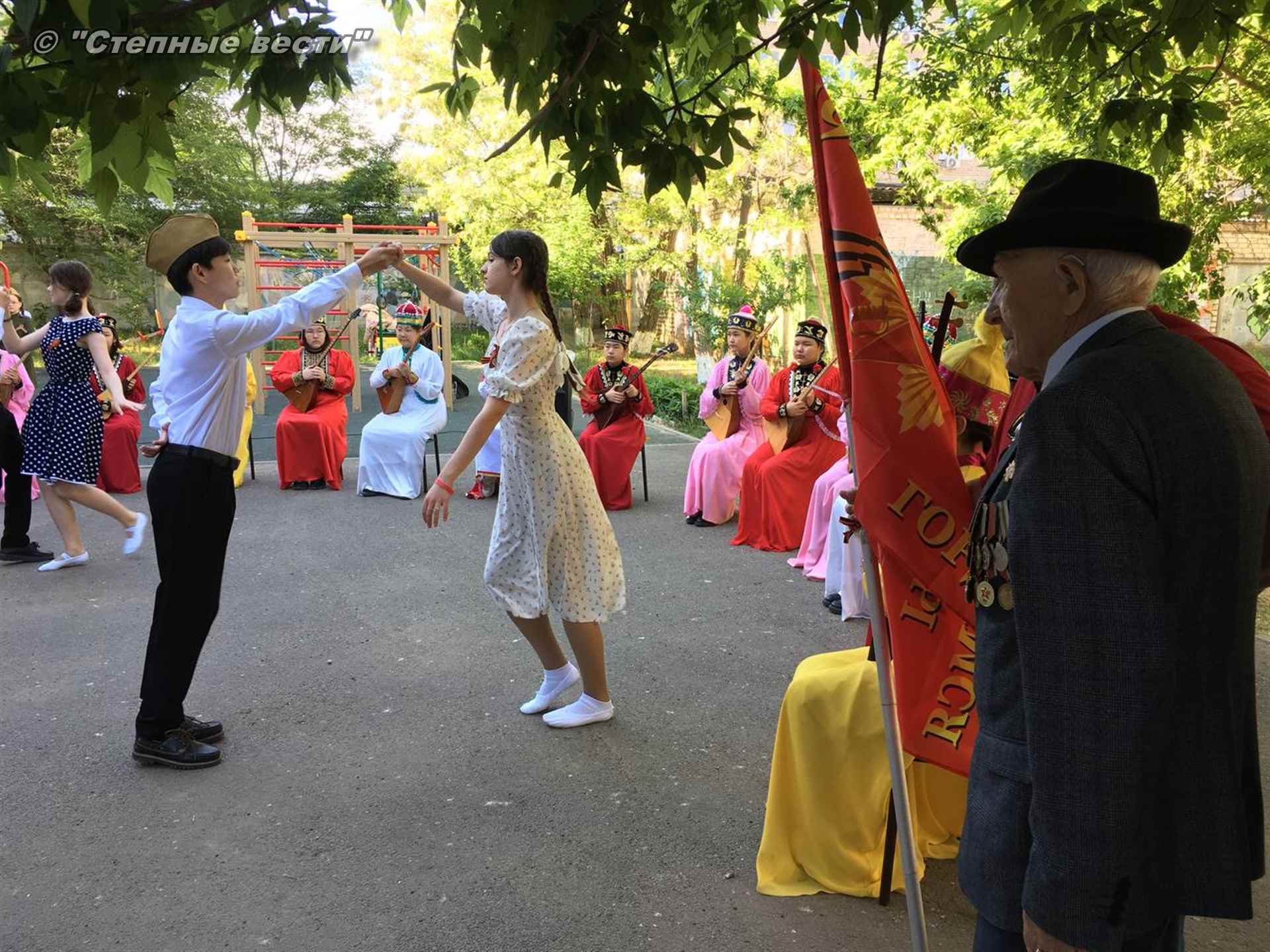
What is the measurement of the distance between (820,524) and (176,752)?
13.8 feet

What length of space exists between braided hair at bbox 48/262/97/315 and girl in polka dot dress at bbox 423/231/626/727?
3523mm

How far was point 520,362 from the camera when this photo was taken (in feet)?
11.8

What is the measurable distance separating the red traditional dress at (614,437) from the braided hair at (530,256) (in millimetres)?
4689

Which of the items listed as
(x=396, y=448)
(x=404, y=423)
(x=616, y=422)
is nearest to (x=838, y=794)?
(x=616, y=422)

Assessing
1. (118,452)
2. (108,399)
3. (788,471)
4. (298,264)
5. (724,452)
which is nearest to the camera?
(788,471)

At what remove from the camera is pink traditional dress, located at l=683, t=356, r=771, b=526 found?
7910mm

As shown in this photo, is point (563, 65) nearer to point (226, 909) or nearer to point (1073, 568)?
point (1073, 568)

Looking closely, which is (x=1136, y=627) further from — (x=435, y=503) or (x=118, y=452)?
(x=118, y=452)

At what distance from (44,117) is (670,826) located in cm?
270

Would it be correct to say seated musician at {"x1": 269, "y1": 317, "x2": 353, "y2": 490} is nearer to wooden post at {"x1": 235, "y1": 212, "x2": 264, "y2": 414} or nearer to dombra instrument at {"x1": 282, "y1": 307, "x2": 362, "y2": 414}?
dombra instrument at {"x1": 282, "y1": 307, "x2": 362, "y2": 414}

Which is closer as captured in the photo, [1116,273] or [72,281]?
[1116,273]

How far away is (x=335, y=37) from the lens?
2539 millimetres

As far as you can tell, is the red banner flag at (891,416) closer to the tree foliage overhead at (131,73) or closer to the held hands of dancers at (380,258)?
the tree foliage overhead at (131,73)

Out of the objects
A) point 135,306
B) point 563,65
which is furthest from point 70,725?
point 135,306
